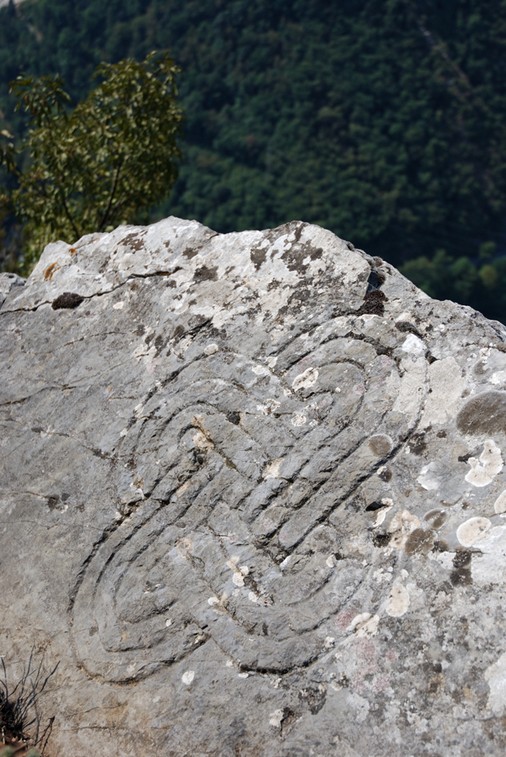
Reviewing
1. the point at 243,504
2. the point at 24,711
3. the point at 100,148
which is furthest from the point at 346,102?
the point at 24,711

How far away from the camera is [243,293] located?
5.45 meters

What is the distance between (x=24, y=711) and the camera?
15.6 ft

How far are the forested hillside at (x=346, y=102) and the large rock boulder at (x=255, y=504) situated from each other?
37231mm

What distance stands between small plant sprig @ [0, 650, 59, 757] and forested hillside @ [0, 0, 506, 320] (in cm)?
3833

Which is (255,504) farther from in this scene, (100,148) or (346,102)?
(346,102)

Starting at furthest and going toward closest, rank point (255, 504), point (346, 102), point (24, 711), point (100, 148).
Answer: point (346, 102) → point (100, 148) → point (255, 504) → point (24, 711)

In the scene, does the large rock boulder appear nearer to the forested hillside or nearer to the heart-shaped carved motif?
the heart-shaped carved motif

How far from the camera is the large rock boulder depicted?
4.22 metres

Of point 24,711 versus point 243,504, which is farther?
point 243,504

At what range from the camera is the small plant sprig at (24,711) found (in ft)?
15.1

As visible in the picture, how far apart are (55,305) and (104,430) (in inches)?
39.4

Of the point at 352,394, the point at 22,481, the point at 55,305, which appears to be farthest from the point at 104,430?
the point at 352,394

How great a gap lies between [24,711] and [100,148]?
236 inches

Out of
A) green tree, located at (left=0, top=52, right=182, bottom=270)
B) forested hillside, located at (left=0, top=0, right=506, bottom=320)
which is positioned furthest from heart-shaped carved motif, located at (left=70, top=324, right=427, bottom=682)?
forested hillside, located at (left=0, top=0, right=506, bottom=320)
